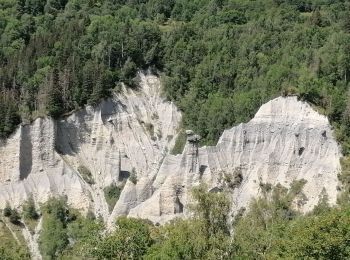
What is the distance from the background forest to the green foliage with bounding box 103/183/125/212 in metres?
10.8

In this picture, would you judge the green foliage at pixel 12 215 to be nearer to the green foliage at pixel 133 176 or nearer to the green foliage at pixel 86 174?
the green foliage at pixel 86 174

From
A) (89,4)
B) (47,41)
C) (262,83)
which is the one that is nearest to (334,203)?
(262,83)

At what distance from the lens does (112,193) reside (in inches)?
2921

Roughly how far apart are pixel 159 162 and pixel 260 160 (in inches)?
483

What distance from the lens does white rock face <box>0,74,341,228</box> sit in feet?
232

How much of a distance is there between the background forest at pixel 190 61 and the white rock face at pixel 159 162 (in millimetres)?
2090

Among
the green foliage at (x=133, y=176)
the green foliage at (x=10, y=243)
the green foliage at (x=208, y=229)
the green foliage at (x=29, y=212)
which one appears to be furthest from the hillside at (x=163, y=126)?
the green foliage at (x=208, y=229)

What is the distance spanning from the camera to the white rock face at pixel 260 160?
70188 millimetres

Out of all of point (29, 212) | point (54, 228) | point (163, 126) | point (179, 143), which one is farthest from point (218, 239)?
point (163, 126)

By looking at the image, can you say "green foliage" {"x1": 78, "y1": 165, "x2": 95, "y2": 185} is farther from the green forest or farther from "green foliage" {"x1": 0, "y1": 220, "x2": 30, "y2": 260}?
the green forest

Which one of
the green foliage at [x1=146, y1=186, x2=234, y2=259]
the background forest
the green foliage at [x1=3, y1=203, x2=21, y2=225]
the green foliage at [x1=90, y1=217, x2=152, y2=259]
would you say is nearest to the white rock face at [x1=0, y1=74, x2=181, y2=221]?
the green foliage at [x1=3, y1=203, x2=21, y2=225]

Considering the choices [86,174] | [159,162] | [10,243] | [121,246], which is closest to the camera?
[121,246]

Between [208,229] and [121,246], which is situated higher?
[208,229]

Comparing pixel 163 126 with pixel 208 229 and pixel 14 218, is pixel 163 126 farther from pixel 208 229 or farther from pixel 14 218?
pixel 208 229
